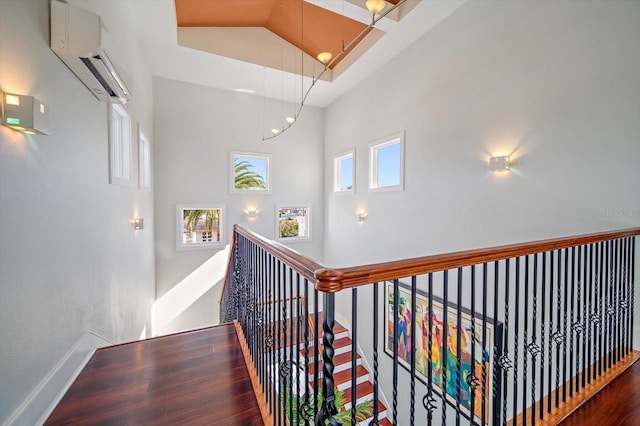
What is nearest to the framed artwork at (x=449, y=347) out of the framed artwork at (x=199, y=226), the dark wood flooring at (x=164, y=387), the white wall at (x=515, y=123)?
the white wall at (x=515, y=123)

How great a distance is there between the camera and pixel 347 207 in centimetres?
637

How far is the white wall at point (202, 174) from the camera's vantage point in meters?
5.73

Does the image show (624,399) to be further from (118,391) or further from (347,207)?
(347,207)

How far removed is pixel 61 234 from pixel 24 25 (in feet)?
3.91

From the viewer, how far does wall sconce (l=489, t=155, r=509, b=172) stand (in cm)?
311

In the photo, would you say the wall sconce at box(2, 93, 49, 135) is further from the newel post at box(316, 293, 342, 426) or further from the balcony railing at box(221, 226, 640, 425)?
the newel post at box(316, 293, 342, 426)

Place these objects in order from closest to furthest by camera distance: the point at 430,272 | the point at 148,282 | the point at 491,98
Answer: the point at 430,272 < the point at 491,98 < the point at 148,282

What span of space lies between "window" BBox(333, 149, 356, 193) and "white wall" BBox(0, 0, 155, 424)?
460 centimetres

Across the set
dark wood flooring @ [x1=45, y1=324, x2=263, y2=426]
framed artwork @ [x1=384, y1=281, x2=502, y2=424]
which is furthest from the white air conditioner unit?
framed artwork @ [x1=384, y1=281, x2=502, y2=424]

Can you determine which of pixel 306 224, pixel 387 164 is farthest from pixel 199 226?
pixel 387 164

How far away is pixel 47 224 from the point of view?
1649mm

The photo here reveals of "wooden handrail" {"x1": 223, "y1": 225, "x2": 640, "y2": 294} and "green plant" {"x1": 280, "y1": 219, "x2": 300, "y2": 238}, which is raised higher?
"wooden handrail" {"x1": 223, "y1": 225, "x2": 640, "y2": 294}

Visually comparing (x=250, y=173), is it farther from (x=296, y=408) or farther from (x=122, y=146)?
(x=296, y=408)

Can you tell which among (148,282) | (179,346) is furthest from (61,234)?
(148,282)
